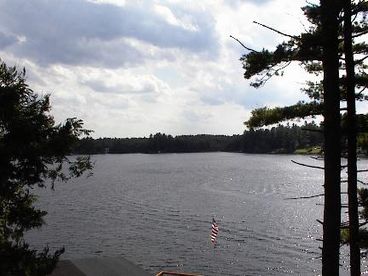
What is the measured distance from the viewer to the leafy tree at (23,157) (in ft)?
34.0

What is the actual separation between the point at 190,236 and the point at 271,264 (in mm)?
12209

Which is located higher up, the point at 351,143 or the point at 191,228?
the point at 351,143

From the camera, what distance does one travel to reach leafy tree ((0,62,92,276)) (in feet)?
34.0

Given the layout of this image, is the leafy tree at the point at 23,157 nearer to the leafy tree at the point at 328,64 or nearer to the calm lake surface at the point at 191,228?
the leafy tree at the point at 328,64

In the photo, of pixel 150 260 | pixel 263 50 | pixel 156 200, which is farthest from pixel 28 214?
pixel 156 200

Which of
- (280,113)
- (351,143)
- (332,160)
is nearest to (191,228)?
(351,143)

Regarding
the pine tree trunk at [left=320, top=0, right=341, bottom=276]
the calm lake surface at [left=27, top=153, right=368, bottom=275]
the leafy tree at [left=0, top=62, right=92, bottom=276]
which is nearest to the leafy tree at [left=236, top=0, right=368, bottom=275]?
the pine tree trunk at [left=320, top=0, right=341, bottom=276]

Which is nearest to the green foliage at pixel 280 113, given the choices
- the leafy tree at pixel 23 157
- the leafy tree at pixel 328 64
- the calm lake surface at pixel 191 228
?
the leafy tree at pixel 328 64

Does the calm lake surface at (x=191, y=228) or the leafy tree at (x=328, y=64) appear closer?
the leafy tree at (x=328, y=64)

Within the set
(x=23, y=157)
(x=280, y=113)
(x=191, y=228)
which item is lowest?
(x=191, y=228)

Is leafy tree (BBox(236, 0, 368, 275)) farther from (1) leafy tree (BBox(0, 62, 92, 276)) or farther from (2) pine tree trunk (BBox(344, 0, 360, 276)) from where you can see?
(1) leafy tree (BBox(0, 62, 92, 276))

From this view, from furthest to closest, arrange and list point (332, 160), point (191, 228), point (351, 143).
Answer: point (191, 228) → point (351, 143) → point (332, 160)

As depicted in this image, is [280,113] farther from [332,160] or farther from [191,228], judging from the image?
[191,228]

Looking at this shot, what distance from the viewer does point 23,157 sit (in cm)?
1080
